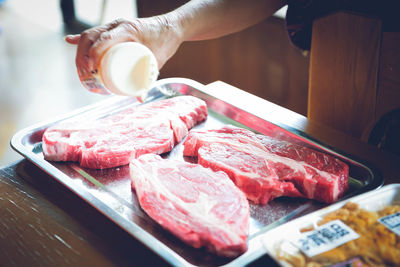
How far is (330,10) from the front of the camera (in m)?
1.83

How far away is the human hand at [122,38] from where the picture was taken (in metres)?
1.37

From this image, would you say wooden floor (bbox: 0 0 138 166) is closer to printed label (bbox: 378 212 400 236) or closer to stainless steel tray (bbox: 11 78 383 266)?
stainless steel tray (bbox: 11 78 383 266)

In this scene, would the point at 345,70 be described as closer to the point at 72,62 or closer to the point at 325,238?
the point at 325,238

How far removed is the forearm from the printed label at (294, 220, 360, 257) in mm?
980

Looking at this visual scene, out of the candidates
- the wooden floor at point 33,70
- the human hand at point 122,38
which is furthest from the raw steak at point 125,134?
the wooden floor at point 33,70

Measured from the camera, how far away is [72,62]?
191 inches

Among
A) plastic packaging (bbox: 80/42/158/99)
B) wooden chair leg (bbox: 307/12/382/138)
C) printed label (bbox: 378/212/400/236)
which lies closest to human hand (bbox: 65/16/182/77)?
plastic packaging (bbox: 80/42/158/99)

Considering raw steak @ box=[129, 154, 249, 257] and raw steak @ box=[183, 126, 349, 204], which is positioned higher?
raw steak @ box=[129, 154, 249, 257]

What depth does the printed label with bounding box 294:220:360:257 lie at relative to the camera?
3.30ft

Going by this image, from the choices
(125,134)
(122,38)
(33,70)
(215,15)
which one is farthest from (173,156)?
(33,70)

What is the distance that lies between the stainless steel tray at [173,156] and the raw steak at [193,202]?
0.03 metres

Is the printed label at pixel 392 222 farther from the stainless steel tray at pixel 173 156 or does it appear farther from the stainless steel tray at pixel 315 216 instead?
the stainless steel tray at pixel 173 156

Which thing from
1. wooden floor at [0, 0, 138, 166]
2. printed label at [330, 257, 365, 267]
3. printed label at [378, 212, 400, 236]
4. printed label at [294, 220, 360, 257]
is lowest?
wooden floor at [0, 0, 138, 166]

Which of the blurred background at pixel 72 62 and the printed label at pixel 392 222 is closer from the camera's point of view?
the printed label at pixel 392 222
